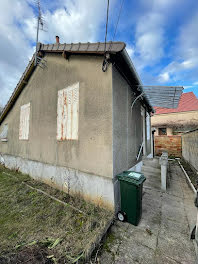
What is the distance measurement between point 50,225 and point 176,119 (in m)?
22.6

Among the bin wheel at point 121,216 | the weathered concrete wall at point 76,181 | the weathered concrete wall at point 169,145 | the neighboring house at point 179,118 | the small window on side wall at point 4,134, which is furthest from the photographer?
the neighboring house at point 179,118

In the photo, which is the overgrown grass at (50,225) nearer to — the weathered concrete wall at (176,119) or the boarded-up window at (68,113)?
the boarded-up window at (68,113)

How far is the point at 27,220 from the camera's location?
9.69ft

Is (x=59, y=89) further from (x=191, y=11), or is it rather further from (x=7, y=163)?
(x=7, y=163)

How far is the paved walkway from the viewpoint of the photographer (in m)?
1.96

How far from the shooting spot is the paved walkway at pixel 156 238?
1.96 metres

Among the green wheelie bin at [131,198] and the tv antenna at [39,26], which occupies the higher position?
the tv antenna at [39,26]

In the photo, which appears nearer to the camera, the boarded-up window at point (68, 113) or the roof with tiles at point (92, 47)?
the roof with tiles at point (92, 47)

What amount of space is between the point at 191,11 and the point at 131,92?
9.39 ft

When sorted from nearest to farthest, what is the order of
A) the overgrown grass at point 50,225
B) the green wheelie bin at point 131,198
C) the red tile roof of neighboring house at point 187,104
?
1. the overgrown grass at point 50,225
2. the green wheelie bin at point 131,198
3. the red tile roof of neighboring house at point 187,104

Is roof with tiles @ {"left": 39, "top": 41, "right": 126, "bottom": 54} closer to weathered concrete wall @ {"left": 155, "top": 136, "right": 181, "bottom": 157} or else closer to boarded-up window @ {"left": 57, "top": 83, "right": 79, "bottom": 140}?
boarded-up window @ {"left": 57, "top": 83, "right": 79, "bottom": 140}

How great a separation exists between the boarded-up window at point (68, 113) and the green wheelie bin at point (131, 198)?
2.25m

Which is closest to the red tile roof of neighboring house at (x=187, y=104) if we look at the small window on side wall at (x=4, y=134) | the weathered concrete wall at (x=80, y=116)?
the weathered concrete wall at (x=80, y=116)

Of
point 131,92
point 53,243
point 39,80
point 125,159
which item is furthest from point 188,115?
point 53,243
